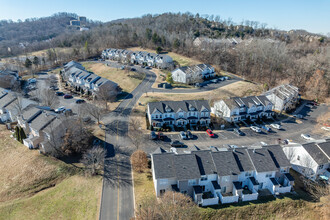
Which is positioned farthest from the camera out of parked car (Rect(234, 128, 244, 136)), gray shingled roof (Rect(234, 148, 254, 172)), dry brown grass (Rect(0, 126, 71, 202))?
parked car (Rect(234, 128, 244, 136))

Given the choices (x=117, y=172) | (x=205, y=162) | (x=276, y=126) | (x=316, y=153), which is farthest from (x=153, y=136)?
(x=276, y=126)

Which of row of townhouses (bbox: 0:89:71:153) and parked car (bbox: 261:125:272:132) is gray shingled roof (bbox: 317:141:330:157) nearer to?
parked car (bbox: 261:125:272:132)

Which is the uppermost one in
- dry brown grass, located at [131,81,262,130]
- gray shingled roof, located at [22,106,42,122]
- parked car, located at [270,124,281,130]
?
gray shingled roof, located at [22,106,42,122]

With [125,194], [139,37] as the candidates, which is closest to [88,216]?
[125,194]

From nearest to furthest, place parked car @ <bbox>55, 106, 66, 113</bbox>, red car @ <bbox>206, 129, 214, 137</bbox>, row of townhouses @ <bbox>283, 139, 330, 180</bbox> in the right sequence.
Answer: row of townhouses @ <bbox>283, 139, 330, 180</bbox> < red car @ <bbox>206, 129, 214, 137</bbox> < parked car @ <bbox>55, 106, 66, 113</bbox>

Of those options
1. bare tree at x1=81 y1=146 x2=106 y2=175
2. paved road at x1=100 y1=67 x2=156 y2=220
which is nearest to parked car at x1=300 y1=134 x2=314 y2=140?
paved road at x1=100 y1=67 x2=156 y2=220

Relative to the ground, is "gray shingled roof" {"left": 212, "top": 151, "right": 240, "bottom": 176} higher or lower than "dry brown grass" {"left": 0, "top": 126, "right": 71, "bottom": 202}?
higher

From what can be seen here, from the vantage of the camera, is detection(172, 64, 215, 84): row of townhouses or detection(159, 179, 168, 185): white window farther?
detection(172, 64, 215, 84): row of townhouses
